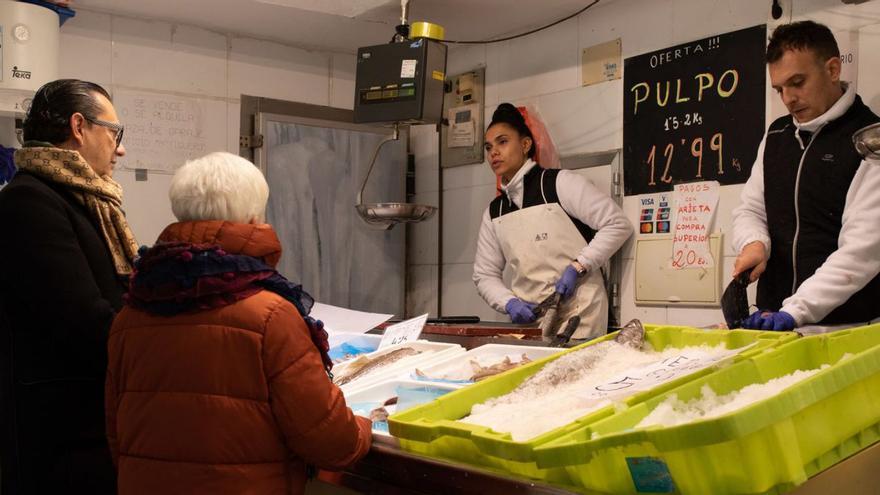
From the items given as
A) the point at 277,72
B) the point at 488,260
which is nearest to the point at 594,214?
the point at 488,260

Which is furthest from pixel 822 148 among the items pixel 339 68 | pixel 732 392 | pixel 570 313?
pixel 339 68

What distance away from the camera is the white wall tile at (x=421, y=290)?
5.58 m

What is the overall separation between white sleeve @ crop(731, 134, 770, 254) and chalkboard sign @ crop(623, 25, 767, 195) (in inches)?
21.3

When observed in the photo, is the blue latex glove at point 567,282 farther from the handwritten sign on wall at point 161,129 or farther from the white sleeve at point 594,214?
the handwritten sign on wall at point 161,129

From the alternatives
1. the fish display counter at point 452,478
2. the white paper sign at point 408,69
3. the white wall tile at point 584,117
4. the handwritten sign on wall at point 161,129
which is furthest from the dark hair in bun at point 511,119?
the fish display counter at point 452,478

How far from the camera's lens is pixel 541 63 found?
4.83 meters

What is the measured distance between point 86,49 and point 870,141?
4.21 metres

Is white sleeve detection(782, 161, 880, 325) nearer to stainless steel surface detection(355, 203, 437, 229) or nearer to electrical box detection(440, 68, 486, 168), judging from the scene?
stainless steel surface detection(355, 203, 437, 229)

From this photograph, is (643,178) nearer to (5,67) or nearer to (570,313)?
(570,313)

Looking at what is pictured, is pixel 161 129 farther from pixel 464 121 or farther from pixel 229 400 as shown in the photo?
pixel 229 400

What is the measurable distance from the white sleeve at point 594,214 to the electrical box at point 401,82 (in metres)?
0.82

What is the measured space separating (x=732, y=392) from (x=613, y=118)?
10.3ft

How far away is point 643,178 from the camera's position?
165 inches

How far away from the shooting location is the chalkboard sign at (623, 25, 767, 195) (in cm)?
373
